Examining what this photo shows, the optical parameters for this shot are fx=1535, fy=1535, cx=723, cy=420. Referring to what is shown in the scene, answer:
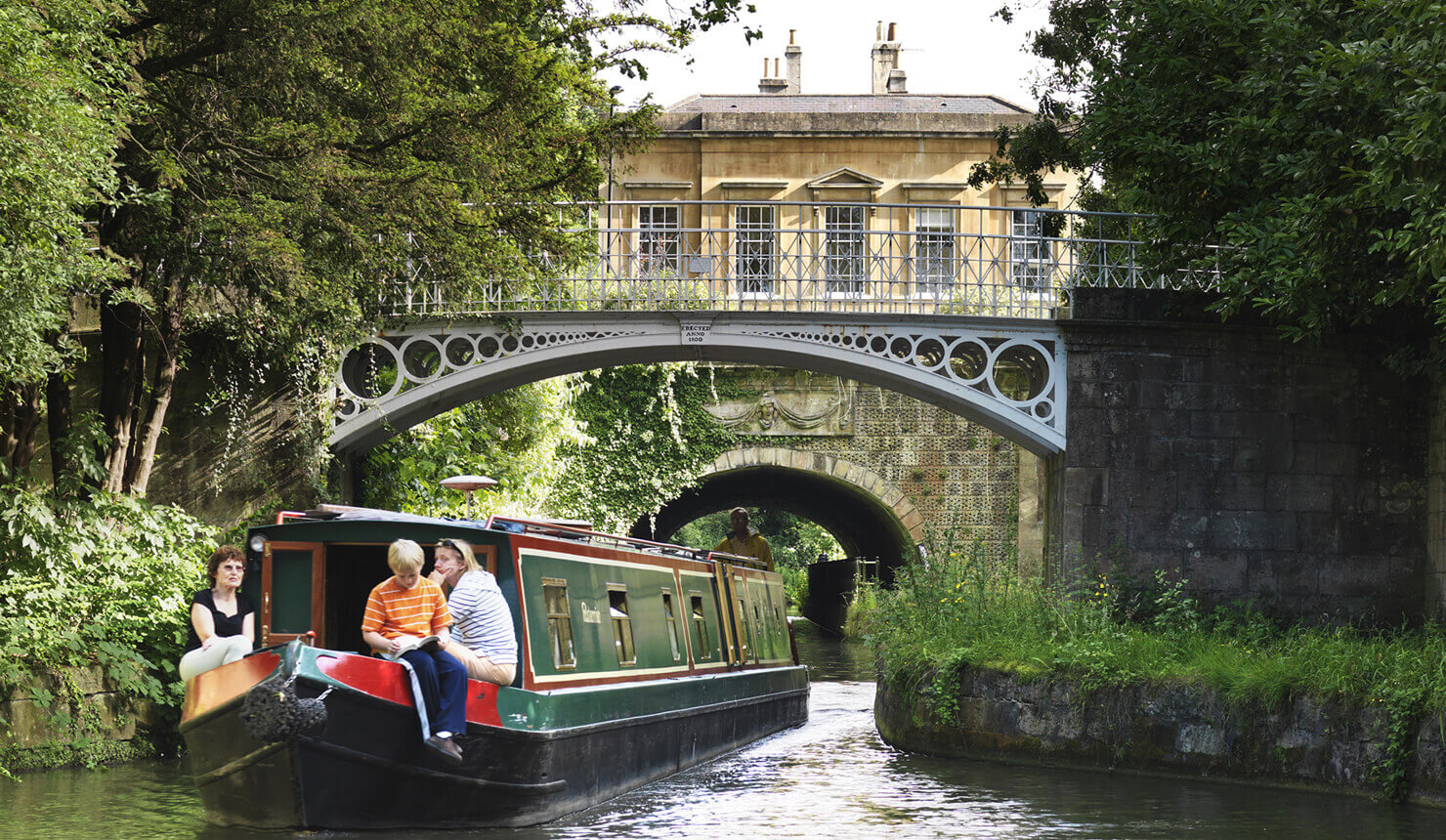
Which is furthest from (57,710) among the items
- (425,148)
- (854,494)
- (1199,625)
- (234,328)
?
(854,494)

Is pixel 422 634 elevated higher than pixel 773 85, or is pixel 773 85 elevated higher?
pixel 773 85

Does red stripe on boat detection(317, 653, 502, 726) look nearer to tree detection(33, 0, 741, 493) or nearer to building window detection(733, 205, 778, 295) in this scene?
tree detection(33, 0, 741, 493)

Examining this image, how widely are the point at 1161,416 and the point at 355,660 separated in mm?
7952

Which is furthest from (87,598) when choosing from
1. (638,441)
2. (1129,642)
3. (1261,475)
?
(638,441)

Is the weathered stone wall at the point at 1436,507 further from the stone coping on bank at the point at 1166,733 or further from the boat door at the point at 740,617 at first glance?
the boat door at the point at 740,617

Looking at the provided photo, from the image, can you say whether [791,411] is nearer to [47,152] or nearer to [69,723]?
[69,723]

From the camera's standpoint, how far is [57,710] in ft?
31.9

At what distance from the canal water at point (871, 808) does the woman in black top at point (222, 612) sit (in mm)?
923

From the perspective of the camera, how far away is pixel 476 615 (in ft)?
25.7

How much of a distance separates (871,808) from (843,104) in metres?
19.8

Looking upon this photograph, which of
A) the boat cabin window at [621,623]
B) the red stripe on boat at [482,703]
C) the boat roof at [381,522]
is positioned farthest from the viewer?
the boat cabin window at [621,623]

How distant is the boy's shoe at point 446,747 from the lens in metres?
7.45

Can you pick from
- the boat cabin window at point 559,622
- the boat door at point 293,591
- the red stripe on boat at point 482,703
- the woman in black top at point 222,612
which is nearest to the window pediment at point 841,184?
the boat cabin window at point 559,622

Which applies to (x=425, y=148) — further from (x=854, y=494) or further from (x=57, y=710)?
(x=854, y=494)
